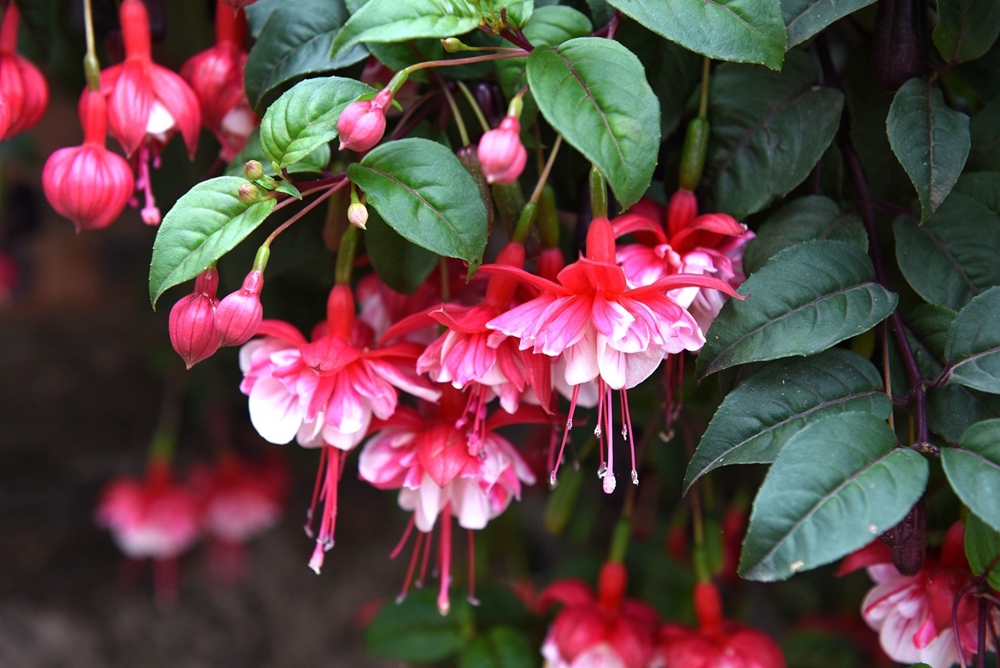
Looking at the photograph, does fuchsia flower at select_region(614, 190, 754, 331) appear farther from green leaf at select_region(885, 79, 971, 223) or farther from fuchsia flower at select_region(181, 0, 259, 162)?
fuchsia flower at select_region(181, 0, 259, 162)

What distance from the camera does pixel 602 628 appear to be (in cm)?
61

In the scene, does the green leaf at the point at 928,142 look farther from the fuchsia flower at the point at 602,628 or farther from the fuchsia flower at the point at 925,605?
the fuchsia flower at the point at 602,628

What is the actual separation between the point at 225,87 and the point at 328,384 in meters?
0.25

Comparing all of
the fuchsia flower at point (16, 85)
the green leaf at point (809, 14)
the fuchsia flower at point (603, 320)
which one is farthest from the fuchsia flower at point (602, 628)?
the fuchsia flower at point (16, 85)

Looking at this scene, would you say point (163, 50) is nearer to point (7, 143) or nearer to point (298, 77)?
point (7, 143)

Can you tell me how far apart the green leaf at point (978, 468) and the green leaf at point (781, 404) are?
4 cm

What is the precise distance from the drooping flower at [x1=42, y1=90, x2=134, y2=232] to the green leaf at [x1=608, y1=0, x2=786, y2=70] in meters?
0.35

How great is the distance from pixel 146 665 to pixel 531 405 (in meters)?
1.04

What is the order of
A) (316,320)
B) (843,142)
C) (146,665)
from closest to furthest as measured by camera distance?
(843,142), (316,320), (146,665)

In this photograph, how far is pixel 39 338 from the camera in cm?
120

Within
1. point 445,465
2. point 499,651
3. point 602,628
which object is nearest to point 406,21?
point 445,465

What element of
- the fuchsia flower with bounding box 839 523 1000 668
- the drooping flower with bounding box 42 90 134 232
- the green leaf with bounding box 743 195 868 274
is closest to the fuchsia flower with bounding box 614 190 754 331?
the green leaf with bounding box 743 195 868 274

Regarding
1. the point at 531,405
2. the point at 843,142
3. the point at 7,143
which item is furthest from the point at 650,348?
the point at 7,143

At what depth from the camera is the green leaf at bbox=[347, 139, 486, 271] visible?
0.41m
